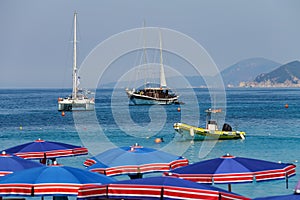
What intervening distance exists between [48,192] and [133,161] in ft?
12.3

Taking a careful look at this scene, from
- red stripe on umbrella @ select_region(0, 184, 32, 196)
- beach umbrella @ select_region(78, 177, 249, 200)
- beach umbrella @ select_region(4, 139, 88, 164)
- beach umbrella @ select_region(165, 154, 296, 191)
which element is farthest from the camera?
beach umbrella @ select_region(4, 139, 88, 164)

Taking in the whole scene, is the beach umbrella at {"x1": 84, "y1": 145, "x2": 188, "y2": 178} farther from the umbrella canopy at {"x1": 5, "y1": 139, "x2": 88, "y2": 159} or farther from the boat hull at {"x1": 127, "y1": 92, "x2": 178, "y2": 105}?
the boat hull at {"x1": 127, "y1": 92, "x2": 178, "y2": 105}

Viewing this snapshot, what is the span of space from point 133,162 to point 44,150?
14.9 feet

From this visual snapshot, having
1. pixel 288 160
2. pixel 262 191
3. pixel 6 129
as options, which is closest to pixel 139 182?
pixel 262 191

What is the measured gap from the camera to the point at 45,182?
1302cm

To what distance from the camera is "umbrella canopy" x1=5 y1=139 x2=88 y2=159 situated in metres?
19.8

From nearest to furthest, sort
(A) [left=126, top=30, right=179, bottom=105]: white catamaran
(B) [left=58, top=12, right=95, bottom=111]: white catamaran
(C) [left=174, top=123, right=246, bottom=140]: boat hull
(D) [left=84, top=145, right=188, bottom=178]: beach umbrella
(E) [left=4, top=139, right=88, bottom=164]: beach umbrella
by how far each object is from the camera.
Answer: (D) [left=84, top=145, right=188, bottom=178]: beach umbrella
(E) [left=4, top=139, right=88, bottom=164]: beach umbrella
(C) [left=174, top=123, right=246, bottom=140]: boat hull
(B) [left=58, top=12, right=95, bottom=111]: white catamaran
(A) [left=126, top=30, right=179, bottom=105]: white catamaran

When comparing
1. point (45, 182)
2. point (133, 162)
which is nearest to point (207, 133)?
point (133, 162)

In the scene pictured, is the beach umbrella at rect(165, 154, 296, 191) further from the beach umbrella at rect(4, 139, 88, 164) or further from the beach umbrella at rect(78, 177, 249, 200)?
the beach umbrella at rect(4, 139, 88, 164)

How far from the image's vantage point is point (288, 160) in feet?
111

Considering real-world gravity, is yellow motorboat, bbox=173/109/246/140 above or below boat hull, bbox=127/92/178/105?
below

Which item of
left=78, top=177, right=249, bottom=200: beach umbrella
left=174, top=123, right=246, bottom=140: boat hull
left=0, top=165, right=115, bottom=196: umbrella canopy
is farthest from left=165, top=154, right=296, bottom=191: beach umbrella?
left=174, top=123, right=246, bottom=140: boat hull

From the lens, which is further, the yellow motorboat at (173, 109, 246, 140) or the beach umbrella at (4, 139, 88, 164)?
the yellow motorboat at (173, 109, 246, 140)

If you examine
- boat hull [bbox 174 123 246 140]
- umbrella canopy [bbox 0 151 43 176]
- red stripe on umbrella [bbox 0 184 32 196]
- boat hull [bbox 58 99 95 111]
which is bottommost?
boat hull [bbox 174 123 246 140]
